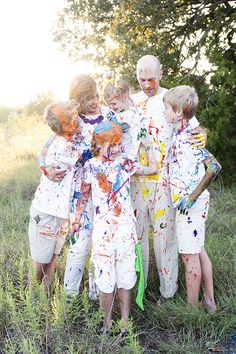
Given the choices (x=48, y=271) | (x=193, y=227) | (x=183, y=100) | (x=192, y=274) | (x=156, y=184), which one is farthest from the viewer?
(x=48, y=271)

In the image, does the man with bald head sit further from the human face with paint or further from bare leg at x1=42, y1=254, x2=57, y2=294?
bare leg at x1=42, y1=254, x2=57, y2=294

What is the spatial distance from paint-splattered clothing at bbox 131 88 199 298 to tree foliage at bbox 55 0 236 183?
11.4ft

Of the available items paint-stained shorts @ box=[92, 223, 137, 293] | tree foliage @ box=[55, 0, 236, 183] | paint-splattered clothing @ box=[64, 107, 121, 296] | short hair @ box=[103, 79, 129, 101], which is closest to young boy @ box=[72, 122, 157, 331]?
paint-stained shorts @ box=[92, 223, 137, 293]

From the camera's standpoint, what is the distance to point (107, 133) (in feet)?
12.6

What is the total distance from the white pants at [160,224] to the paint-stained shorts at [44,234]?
60cm

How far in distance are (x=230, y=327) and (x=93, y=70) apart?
15.9ft

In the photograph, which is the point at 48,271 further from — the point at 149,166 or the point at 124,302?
the point at 149,166

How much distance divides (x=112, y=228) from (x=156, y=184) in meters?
0.58

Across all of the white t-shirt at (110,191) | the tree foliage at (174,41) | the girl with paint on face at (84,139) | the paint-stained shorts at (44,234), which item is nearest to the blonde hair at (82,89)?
the girl with paint on face at (84,139)

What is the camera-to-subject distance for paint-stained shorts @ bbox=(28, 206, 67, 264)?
13.6 ft

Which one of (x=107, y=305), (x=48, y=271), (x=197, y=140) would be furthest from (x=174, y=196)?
(x=48, y=271)

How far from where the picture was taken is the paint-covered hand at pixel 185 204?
3.99 m

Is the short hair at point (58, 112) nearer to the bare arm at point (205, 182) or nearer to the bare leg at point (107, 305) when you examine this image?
the bare arm at point (205, 182)

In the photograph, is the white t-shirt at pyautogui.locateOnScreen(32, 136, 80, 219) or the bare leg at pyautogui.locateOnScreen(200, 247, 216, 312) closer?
the white t-shirt at pyautogui.locateOnScreen(32, 136, 80, 219)
